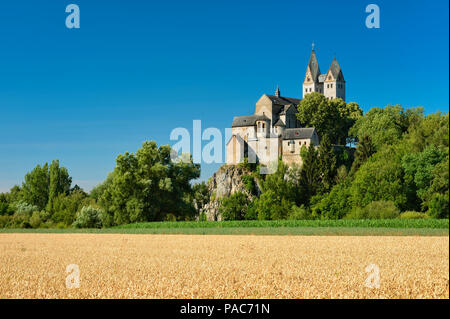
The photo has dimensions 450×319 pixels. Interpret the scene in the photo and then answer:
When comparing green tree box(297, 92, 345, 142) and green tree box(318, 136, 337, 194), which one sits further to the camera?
green tree box(297, 92, 345, 142)

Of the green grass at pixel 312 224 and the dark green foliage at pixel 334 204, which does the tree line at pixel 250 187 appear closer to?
the dark green foliage at pixel 334 204

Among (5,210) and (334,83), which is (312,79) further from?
(5,210)

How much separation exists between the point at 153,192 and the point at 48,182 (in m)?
32.1

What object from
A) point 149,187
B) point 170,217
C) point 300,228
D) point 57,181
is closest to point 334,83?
point 57,181

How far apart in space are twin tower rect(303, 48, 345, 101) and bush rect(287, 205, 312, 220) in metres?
81.9

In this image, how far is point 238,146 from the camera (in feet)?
350

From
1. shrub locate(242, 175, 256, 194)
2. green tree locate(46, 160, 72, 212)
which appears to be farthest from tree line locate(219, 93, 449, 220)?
green tree locate(46, 160, 72, 212)

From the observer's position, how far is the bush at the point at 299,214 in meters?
80.4

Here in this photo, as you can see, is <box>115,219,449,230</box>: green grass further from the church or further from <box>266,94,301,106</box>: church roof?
<box>266,94,301,106</box>: church roof

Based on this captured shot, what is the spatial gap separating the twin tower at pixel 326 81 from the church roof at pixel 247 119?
53870 millimetres

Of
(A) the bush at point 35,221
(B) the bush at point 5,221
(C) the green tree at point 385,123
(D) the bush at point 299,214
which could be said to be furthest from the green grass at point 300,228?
(C) the green tree at point 385,123

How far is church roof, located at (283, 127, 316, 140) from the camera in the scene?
3970 inches
